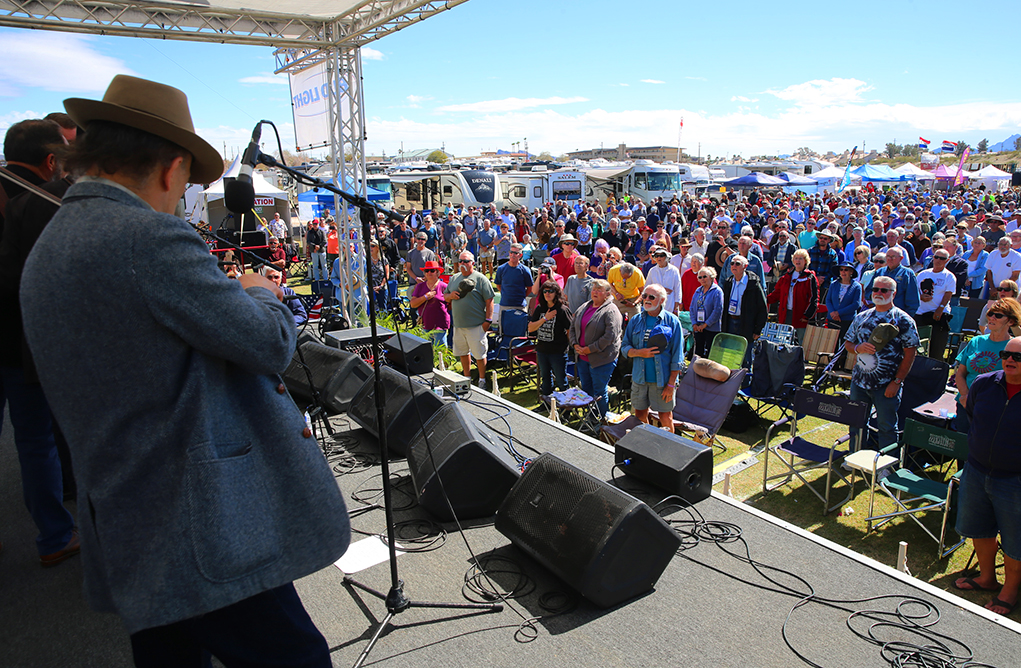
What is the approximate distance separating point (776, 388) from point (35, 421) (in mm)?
6176

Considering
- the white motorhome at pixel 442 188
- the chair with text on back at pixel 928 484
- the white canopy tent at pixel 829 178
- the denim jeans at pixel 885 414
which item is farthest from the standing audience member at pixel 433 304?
the white canopy tent at pixel 829 178

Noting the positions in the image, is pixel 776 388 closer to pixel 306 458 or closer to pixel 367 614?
pixel 367 614

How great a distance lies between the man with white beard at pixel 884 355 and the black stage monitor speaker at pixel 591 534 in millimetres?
3283

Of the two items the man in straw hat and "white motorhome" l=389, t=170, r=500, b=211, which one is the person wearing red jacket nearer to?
the man in straw hat

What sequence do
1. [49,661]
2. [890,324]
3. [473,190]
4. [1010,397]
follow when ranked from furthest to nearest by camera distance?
[473,190] → [890,324] → [1010,397] → [49,661]

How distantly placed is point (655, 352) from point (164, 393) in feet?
15.8

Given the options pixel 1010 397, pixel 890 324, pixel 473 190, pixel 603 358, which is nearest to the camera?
pixel 1010 397

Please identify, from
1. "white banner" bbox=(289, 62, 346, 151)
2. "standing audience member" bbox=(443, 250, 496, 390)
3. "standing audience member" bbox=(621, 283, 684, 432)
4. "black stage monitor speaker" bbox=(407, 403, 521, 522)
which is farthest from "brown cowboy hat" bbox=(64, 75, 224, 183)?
"white banner" bbox=(289, 62, 346, 151)

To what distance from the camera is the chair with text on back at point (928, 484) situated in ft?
13.8

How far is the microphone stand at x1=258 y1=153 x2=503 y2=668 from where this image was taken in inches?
87.6

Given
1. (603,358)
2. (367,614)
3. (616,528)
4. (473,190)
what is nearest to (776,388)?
(603,358)

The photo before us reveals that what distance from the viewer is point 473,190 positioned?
2708 cm

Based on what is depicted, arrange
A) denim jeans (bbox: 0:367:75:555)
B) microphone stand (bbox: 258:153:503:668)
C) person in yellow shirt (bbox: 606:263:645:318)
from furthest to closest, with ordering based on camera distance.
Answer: person in yellow shirt (bbox: 606:263:645:318) < denim jeans (bbox: 0:367:75:555) < microphone stand (bbox: 258:153:503:668)

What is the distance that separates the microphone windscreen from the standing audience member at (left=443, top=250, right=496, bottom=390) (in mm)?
5191
